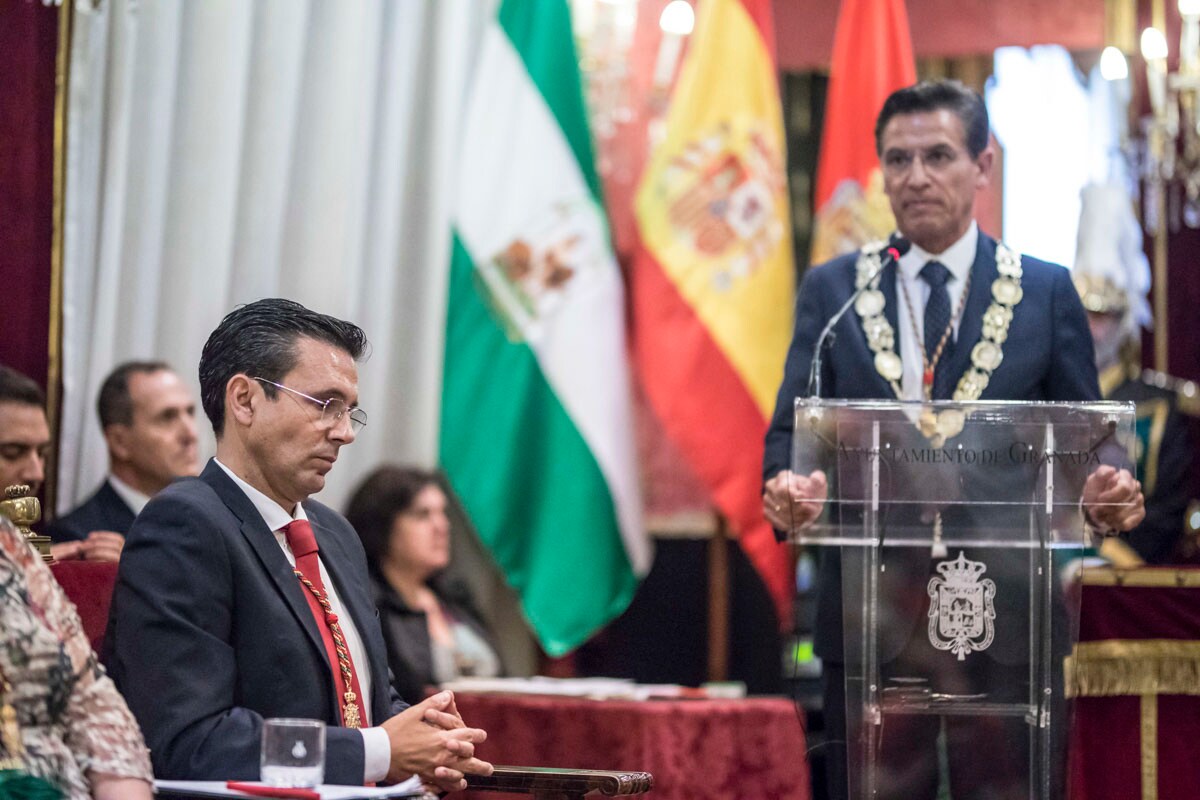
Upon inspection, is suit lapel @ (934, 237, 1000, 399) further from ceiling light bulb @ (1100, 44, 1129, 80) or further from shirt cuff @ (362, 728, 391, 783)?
ceiling light bulb @ (1100, 44, 1129, 80)

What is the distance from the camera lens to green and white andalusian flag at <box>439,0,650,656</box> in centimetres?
553

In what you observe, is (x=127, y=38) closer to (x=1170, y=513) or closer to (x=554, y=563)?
(x=554, y=563)

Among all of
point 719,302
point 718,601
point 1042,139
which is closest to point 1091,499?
point 719,302

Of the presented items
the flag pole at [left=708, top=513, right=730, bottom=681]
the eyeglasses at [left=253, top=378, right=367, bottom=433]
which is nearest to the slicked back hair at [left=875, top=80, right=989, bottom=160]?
the eyeglasses at [left=253, top=378, right=367, bottom=433]

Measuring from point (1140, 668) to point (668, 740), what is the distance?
4.25ft

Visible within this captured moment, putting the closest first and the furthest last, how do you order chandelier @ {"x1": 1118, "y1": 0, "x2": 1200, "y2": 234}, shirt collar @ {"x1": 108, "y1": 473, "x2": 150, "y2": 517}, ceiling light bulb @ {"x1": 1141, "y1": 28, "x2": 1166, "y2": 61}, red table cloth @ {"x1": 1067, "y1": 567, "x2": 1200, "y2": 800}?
red table cloth @ {"x1": 1067, "y1": 567, "x2": 1200, "y2": 800} < shirt collar @ {"x1": 108, "y1": 473, "x2": 150, "y2": 517} < chandelier @ {"x1": 1118, "y1": 0, "x2": 1200, "y2": 234} < ceiling light bulb @ {"x1": 1141, "y1": 28, "x2": 1166, "y2": 61}

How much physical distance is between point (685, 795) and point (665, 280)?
1854 mm

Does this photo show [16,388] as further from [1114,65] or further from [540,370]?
[1114,65]

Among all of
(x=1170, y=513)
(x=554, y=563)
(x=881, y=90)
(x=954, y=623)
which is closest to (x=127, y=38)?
(x=554, y=563)

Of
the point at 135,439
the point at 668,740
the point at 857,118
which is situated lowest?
the point at 668,740

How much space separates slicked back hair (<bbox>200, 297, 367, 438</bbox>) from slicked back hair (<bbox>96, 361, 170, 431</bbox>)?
1890 millimetres

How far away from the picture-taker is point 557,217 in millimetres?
5574

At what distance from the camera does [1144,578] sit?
3.63 meters

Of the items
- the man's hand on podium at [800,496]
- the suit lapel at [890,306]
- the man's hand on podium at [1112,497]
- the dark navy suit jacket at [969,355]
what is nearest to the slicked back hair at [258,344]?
the man's hand on podium at [800,496]
